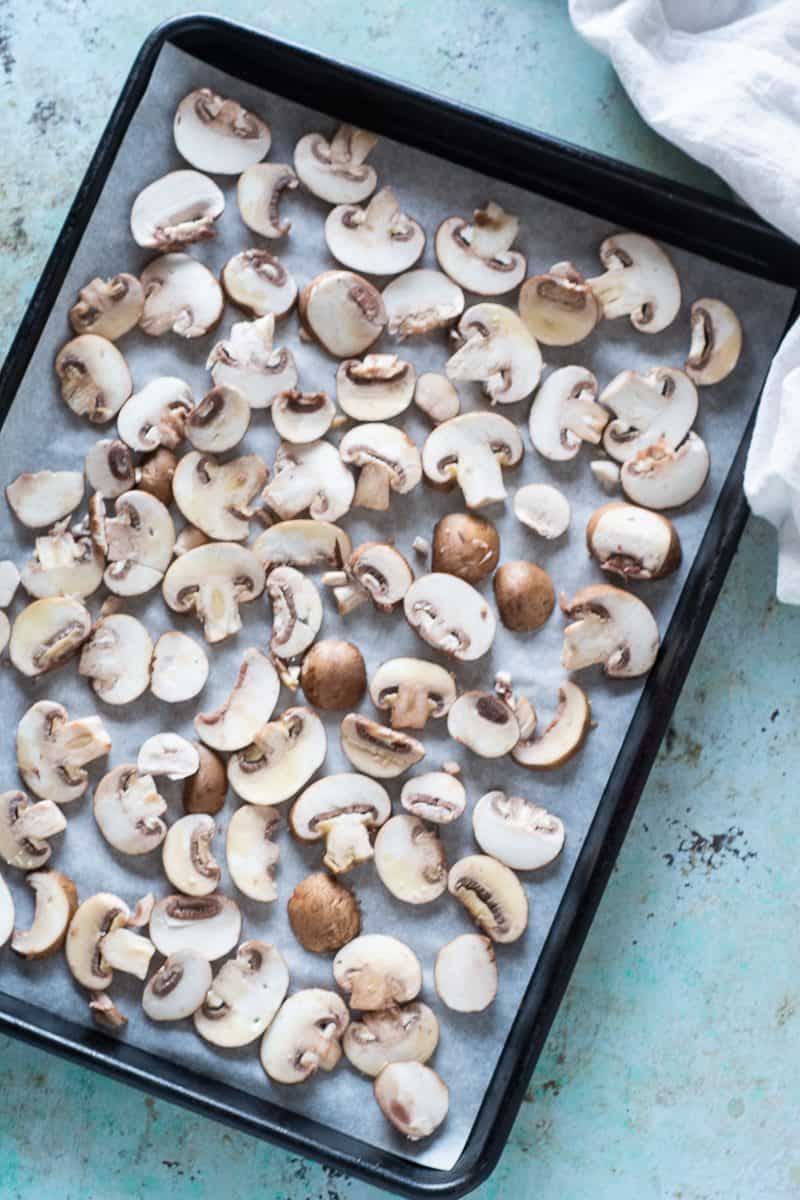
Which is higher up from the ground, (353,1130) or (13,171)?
(13,171)

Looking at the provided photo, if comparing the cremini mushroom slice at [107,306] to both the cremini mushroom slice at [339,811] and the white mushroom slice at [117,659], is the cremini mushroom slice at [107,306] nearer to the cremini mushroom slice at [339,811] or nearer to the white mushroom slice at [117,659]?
the white mushroom slice at [117,659]


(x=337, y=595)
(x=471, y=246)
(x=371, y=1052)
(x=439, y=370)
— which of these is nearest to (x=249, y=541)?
(x=337, y=595)

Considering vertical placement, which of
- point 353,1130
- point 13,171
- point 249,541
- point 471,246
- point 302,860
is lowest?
point 353,1130

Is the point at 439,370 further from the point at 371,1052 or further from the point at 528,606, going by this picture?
the point at 371,1052

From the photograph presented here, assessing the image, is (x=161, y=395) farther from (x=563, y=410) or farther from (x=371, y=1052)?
(x=371, y=1052)

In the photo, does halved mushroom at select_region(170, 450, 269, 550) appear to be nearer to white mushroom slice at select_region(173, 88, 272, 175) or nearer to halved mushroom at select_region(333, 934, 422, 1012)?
white mushroom slice at select_region(173, 88, 272, 175)
